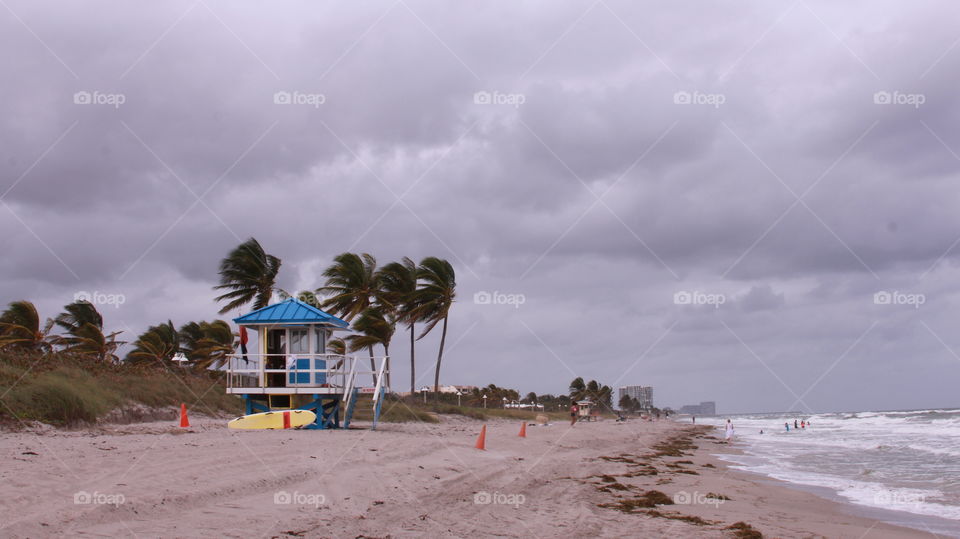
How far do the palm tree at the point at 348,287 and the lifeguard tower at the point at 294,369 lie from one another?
16807 millimetres

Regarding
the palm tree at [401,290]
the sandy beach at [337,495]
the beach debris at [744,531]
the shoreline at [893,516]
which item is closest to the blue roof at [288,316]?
the sandy beach at [337,495]

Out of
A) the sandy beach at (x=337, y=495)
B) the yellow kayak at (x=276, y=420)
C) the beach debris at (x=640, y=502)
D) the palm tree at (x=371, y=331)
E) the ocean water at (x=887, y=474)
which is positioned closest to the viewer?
the sandy beach at (x=337, y=495)

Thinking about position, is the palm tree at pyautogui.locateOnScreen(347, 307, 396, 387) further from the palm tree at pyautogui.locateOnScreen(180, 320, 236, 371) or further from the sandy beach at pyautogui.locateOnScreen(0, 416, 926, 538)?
the sandy beach at pyautogui.locateOnScreen(0, 416, 926, 538)

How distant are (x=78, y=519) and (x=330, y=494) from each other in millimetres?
3105

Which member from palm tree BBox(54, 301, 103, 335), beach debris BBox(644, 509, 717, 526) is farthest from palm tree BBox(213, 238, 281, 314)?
beach debris BBox(644, 509, 717, 526)

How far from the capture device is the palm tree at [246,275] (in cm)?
3734

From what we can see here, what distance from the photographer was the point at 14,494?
6.78 metres

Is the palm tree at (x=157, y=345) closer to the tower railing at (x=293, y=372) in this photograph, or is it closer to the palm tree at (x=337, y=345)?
the palm tree at (x=337, y=345)

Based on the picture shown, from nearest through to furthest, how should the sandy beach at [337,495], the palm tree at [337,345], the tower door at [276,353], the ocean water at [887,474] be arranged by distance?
the sandy beach at [337,495], the ocean water at [887,474], the tower door at [276,353], the palm tree at [337,345]

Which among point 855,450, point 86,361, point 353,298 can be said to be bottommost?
point 855,450

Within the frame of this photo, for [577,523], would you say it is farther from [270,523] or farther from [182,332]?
[182,332]

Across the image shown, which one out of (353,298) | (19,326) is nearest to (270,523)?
(353,298)

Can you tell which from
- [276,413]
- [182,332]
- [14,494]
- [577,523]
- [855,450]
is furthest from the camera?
[182,332]

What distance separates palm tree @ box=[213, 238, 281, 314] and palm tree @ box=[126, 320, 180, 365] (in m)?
10.0
